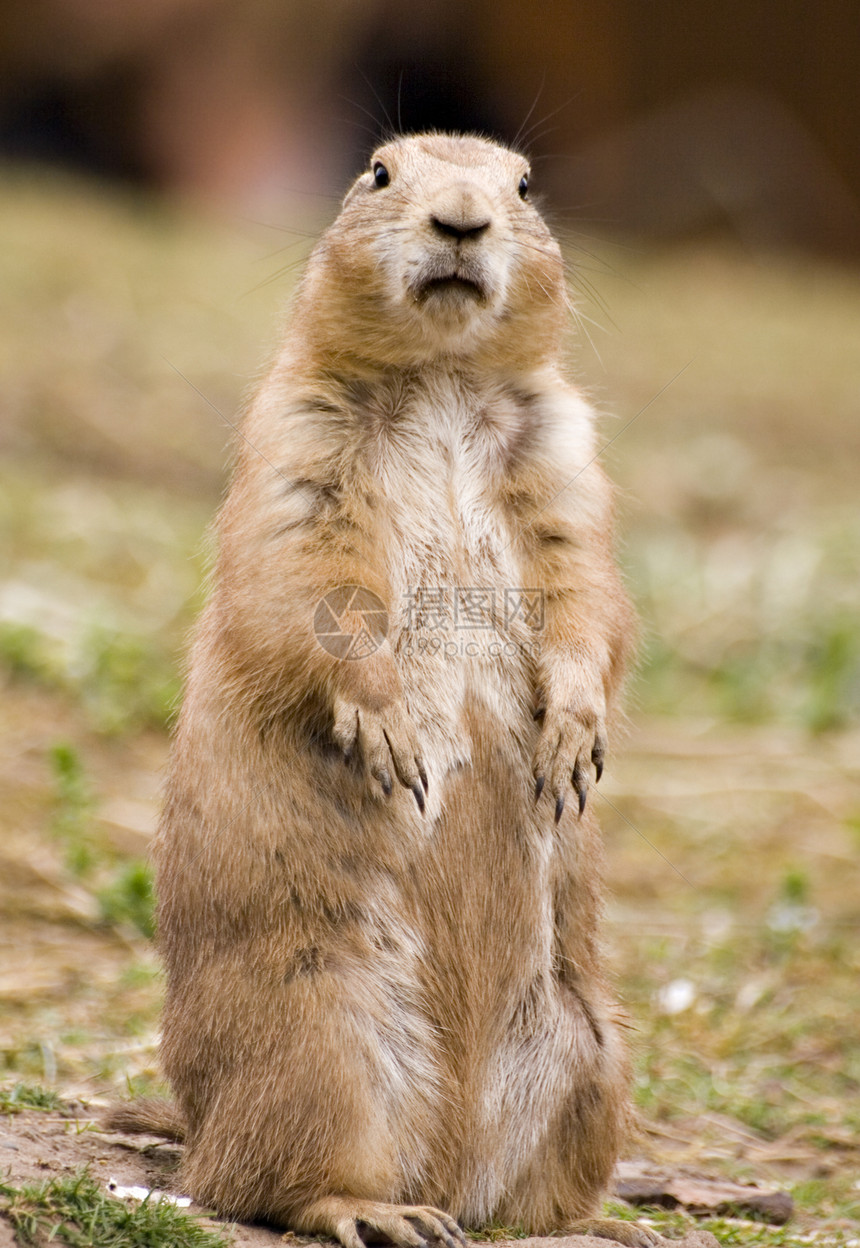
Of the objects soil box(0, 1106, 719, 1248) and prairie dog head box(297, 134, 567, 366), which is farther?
prairie dog head box(297, 134, 567, 366)

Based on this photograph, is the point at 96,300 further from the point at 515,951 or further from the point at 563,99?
the point at 515,951

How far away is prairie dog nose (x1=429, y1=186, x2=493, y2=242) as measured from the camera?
12.7 feet

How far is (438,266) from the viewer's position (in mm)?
3936

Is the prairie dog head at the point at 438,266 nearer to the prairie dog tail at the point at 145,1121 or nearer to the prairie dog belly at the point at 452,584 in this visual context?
the prairie dog belly at the point at 452,584

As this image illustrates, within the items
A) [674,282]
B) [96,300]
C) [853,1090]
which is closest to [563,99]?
[674,282]

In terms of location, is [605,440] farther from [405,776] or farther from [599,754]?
[405,776]

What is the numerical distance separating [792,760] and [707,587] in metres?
2.13

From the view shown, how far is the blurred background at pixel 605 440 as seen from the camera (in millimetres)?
5746

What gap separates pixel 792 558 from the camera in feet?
35.1

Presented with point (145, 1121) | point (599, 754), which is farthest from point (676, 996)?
point (145, 1121)

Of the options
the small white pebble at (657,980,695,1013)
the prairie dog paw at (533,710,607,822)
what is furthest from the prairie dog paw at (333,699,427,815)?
the small white pebble at (657,980,695,1013)

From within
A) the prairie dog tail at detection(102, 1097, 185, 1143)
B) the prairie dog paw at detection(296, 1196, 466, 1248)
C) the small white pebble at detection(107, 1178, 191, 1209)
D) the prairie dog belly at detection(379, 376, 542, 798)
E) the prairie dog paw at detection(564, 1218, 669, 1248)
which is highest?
the prairie dog belly at detection(379, 376, 542, 798)

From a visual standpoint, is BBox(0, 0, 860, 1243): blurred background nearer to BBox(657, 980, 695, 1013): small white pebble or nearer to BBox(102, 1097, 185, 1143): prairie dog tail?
BBox(657, 980, 695, 1013): small white pebble

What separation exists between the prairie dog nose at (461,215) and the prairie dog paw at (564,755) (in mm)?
1233
